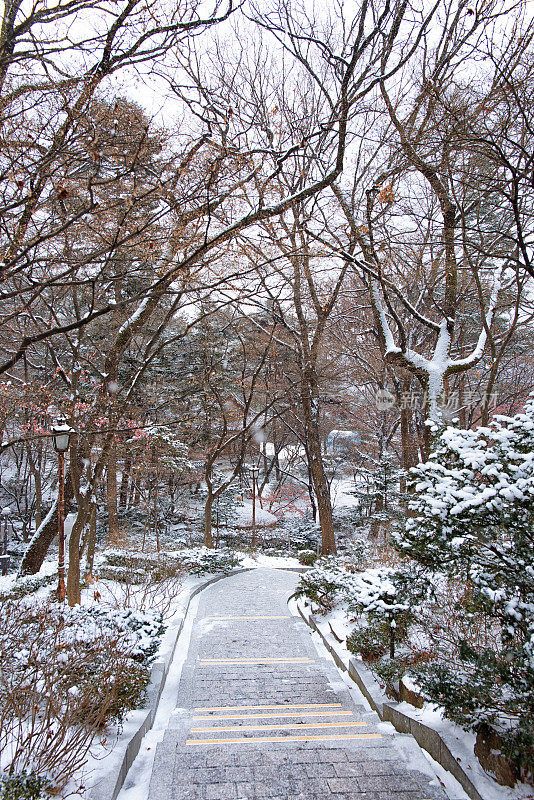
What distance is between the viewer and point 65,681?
317cm

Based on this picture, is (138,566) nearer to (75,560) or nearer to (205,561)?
(205,561)

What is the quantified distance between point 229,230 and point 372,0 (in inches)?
215

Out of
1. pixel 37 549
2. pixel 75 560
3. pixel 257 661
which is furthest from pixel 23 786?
pixel 37 549

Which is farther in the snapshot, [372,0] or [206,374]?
[206,374]

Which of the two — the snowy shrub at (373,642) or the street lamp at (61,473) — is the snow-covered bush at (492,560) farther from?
the street lamp at (61,473)

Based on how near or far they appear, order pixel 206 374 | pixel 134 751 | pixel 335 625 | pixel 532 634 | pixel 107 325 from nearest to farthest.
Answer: pixel 532 634
pixel 134 751
pixel 335 625
pixel 107 325
pixel 206 374

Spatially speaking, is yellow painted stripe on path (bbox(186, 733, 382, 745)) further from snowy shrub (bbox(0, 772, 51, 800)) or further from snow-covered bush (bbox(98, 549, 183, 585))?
snow-covered bush (bbox(98, 549, 183, 585))

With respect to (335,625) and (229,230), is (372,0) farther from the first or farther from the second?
(335,625)

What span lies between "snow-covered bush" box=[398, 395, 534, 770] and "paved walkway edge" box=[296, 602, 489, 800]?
0.85 ft

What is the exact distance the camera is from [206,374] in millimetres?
14094

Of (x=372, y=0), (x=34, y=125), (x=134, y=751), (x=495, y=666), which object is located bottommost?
(x=134, y=751)

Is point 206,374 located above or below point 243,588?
above

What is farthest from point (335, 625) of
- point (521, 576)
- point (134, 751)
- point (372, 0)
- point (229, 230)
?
point (372, 0)

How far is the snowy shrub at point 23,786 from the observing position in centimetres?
220
